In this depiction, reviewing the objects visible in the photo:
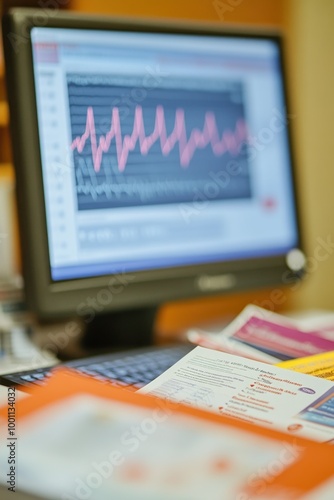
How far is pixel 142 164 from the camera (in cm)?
81

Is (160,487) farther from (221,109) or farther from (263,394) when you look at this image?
(221,109)

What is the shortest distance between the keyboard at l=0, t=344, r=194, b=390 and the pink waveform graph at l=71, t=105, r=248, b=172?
217 millimetres

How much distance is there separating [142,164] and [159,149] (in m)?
0.03

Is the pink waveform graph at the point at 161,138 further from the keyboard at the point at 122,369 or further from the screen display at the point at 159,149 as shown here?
the keyboard at the point at 122,369

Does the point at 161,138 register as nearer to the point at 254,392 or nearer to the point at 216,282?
the point at 216,282

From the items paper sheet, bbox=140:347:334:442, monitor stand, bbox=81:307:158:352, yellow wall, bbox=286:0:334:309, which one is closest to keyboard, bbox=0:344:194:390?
paper sheet, bbox=140:347:334:442

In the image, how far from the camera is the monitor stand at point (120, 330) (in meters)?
0.88

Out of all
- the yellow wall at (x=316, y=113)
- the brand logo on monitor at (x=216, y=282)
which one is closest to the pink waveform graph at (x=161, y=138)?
the brand logo on monitor at (x=216, y=282)

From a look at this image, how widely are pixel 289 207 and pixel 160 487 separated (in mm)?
657

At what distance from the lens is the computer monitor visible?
734 mm

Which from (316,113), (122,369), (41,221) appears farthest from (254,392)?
(316,113)

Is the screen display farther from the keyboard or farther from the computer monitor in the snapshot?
the keyboard

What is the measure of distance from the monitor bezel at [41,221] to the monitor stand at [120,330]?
6 centimetres

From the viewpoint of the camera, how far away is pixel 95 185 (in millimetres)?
765
